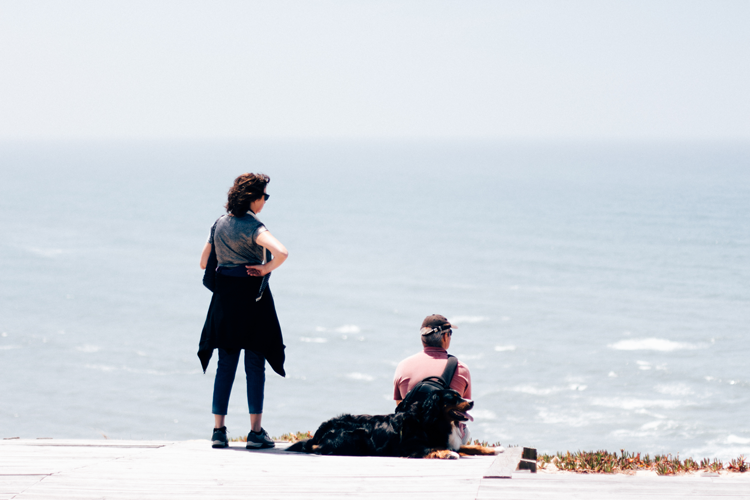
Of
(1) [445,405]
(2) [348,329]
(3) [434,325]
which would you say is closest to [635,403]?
(2) [348,329]

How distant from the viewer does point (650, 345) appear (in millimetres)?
75188

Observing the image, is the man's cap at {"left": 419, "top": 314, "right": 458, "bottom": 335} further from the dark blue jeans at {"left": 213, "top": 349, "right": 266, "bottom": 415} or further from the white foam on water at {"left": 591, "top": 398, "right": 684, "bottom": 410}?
the white foam on water at {"left": 591, "top": 398, "right": 684, "bottom": 410}

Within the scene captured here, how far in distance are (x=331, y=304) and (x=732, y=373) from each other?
1995 inches

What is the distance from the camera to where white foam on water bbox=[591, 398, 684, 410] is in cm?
5764

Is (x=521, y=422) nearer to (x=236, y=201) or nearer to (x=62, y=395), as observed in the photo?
(x=62, y=395)

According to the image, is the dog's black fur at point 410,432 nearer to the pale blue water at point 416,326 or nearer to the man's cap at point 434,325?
the man's cap at point 434,325

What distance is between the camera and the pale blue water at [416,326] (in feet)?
193

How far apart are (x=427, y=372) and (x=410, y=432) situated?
23.7 inches

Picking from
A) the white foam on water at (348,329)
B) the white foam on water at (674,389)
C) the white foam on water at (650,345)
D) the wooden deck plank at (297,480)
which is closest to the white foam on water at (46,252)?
the white foam on water at (348,329)

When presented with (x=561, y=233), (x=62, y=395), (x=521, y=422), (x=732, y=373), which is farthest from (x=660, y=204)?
(x=62, y=395)

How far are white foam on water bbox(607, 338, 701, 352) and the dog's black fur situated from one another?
2838 inches

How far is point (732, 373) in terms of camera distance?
64250 millimetres

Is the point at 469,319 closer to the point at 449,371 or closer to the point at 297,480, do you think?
the point at 449,371

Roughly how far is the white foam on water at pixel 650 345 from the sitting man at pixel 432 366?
71.7m
